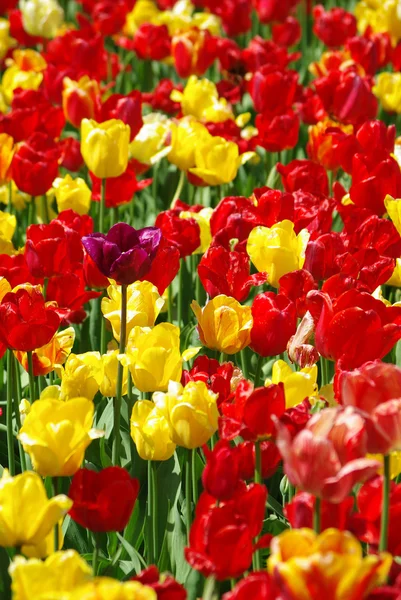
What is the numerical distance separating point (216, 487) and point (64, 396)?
0.60m

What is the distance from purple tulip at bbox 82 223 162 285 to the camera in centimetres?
207

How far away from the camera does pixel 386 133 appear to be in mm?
3207

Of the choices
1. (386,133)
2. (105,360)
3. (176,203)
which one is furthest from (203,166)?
(105,360)

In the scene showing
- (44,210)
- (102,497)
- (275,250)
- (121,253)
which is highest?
(121,253)

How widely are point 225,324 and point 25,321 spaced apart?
0.41 metres

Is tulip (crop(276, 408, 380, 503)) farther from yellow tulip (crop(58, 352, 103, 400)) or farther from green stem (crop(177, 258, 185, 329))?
green stem (crop(177, 258, 185, 329))

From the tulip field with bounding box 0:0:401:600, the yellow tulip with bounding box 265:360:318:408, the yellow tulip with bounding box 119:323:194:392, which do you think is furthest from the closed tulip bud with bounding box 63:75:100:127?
the yellow tulip with bounding box 265:360:318:408

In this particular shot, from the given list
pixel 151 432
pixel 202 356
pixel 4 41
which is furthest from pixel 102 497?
pixel 4 41

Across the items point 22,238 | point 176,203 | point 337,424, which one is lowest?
point 22,238

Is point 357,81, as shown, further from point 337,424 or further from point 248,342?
point 337,424

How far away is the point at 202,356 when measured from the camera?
210 centimetres

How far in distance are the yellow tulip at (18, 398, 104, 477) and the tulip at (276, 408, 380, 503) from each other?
40cm

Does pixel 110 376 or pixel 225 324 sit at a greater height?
pixel 225 324

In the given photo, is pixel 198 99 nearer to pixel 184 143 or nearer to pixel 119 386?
pixel 184 143
